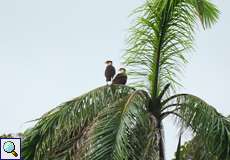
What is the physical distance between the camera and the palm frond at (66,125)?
8016mm

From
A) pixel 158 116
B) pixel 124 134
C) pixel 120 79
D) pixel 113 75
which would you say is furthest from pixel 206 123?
pixel 113 75

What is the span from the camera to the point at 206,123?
829 cm

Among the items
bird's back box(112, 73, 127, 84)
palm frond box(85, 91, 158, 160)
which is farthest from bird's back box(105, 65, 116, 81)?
palm frond box(85, 91, 158, 160)

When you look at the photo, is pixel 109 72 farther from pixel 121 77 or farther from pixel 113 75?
pixel 121 77

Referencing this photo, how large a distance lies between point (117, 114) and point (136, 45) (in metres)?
1.77

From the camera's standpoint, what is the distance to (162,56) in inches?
361

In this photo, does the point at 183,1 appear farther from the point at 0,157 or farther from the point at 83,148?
the point at 0,157

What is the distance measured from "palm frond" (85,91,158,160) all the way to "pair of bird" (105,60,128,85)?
1186mm

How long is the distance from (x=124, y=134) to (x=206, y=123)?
138 centimetres

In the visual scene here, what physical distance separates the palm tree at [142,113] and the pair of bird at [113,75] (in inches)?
6.3

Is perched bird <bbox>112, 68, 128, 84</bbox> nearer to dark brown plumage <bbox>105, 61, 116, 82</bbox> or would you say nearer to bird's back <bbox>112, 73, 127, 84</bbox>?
bird's back <bbox>112, 73, 127, 84</bbox>

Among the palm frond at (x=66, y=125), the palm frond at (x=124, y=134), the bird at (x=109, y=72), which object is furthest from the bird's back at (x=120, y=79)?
the palm frond at (x=124, y=134)

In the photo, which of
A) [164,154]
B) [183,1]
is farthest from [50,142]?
Result: [183,1]

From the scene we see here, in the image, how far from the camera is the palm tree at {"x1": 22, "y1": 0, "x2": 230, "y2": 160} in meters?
7.47
